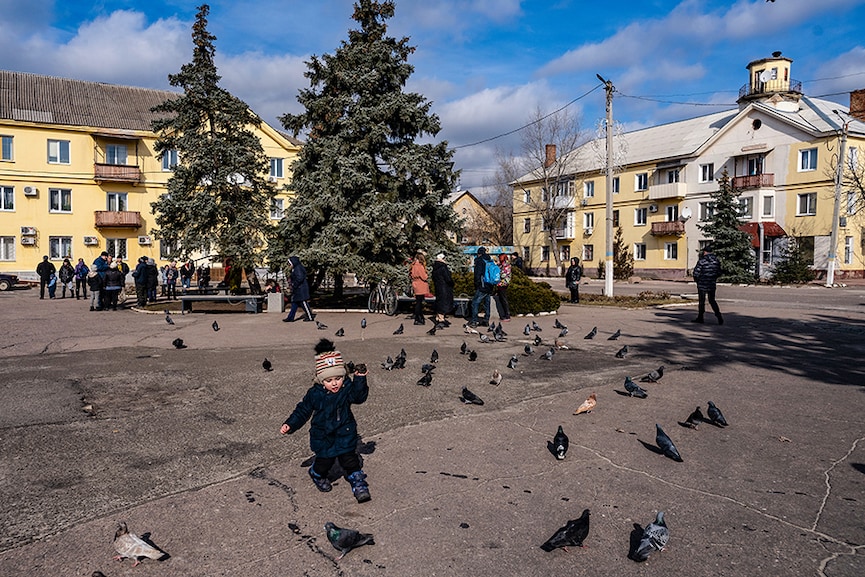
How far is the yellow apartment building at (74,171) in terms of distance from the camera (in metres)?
42.1

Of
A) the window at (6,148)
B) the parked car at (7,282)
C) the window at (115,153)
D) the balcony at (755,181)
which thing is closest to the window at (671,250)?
the balcony at (755,181)

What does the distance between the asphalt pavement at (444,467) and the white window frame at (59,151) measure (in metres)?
37.5

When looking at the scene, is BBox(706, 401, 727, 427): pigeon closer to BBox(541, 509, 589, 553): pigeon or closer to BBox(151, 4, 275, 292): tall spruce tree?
BBox(541, 509, 589, 553): pigeon

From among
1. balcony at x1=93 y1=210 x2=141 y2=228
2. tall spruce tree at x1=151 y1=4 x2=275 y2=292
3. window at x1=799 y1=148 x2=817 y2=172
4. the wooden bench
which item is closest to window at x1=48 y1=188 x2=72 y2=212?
balcony at x1=93 y1=210 x2=141 y2=228

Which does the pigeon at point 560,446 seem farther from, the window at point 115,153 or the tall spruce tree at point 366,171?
the window at point 115,153

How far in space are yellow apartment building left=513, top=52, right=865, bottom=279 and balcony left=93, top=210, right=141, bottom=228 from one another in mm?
35729

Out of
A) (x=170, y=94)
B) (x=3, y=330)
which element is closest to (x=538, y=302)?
(x=3, y=330)

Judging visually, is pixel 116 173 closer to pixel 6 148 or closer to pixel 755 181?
pixel 6 148

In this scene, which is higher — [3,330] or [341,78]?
[341,78]

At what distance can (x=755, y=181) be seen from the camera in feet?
156

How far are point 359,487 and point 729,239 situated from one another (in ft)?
Result: 145

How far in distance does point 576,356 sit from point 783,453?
18.4ft

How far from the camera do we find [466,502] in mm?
4852

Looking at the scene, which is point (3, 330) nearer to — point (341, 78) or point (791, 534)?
point (341, 78)
